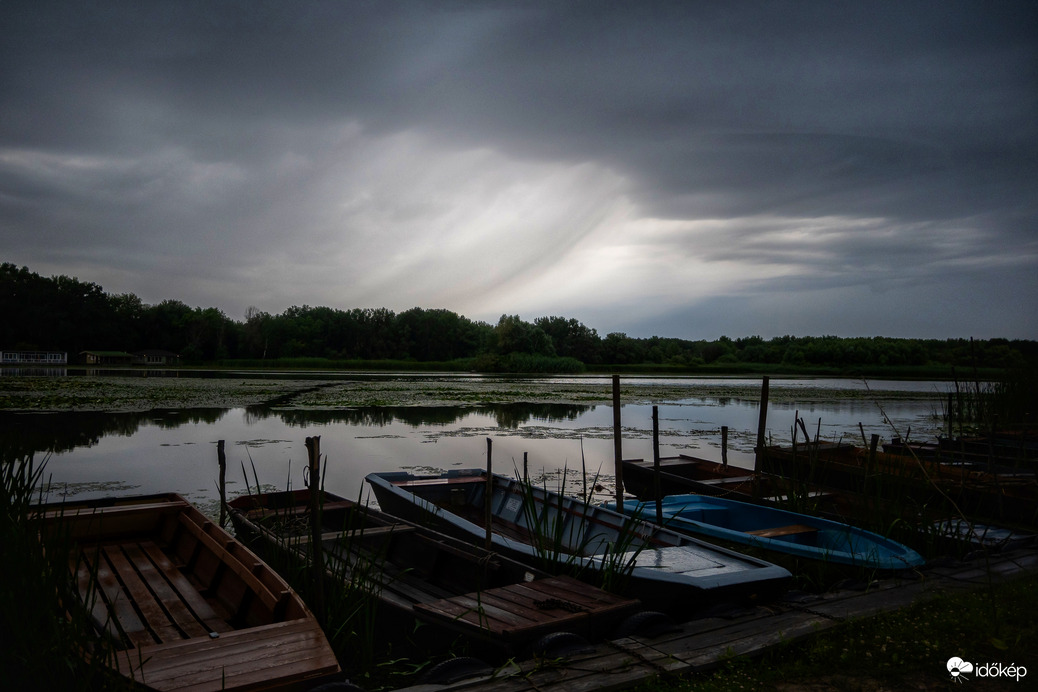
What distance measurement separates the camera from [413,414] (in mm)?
21031

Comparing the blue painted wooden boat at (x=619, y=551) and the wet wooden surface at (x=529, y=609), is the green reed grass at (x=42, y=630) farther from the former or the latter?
the blue painted wooden boat at (x=619, y=551)

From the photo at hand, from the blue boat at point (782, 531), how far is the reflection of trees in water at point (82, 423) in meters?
11.1

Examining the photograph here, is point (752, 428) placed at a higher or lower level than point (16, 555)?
lower

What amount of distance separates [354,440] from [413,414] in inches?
238

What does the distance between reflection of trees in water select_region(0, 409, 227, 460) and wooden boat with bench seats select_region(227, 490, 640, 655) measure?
914cm

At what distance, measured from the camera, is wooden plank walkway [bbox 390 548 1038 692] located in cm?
346

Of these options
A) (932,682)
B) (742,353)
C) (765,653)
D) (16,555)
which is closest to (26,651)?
(16,555)

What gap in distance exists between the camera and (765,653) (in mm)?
3861

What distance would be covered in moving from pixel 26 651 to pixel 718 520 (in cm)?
643

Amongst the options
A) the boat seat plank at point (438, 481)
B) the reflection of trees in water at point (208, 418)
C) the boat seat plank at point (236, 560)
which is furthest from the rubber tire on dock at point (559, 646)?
the reflection of trees in water at point (208, 418)

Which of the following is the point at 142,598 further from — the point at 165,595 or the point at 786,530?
the point at 786,530

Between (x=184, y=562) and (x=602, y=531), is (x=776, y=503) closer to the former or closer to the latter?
(x=602, y=531)

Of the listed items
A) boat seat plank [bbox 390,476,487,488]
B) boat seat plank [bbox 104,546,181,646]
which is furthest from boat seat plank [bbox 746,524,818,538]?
boat seat plank [bbox 104,546,181,646]

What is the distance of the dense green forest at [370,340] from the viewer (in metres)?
66.9
